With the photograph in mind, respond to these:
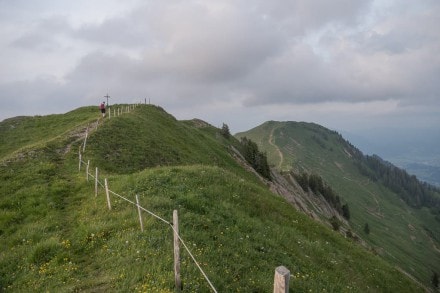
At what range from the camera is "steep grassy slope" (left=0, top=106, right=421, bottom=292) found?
1412cm

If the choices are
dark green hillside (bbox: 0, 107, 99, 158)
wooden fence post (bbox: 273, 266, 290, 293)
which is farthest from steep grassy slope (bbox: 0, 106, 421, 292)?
dark green hillside (bbox: 0, 107, 99, 158)

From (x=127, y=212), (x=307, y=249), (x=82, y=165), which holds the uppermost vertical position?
(x=82, y=165)

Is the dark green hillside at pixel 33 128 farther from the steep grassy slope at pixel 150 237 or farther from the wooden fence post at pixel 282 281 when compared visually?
the wooden fence post at pixel 282 281

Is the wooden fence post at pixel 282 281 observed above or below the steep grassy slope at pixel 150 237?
above

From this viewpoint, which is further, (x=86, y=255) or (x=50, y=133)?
(x=50, y=133)

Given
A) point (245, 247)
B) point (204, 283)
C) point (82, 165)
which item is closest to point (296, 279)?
point (245, 247)

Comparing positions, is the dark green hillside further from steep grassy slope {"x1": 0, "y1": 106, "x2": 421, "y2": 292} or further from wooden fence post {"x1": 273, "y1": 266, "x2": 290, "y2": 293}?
wooden fence post {"x1": 273, "y1": 266, "x2": 290, "y2": 293}

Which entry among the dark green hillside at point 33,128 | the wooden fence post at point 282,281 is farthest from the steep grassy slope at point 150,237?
the dark green hillside at point 33,128

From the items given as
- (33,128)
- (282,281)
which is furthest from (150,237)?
(33,128)

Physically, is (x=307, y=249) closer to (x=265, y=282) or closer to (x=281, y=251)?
(x=281, y=251)

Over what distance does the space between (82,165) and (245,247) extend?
22425mm

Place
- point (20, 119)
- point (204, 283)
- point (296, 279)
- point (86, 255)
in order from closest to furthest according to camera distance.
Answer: point (204, 283) → point (86, 255) → point (296, 279) → point (20, 119)

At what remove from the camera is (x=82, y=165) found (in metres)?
34.8

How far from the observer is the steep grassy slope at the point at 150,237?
14.1 metres
